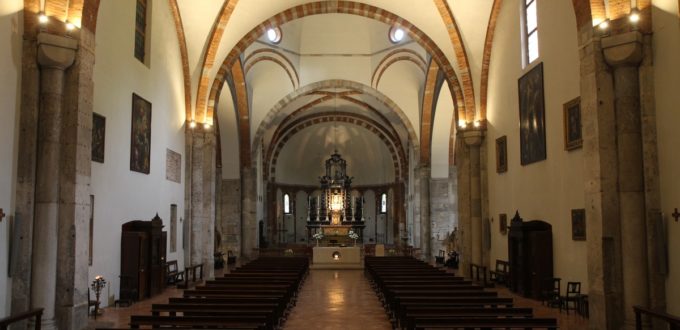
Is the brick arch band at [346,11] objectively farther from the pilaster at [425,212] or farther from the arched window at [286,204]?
the arched window at [286,204]

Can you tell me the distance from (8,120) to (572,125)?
37.2 feet

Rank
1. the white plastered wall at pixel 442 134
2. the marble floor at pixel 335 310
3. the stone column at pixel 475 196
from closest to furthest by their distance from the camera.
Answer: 1. the marble floor at pixel 335 310
2. the stone column at pixel 475 196
3. the white plastered wall at pixel 442 134

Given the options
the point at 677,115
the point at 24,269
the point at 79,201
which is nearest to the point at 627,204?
the point at 677,115

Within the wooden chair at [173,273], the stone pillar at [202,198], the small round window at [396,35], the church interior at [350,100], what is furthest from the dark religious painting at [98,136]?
the small round window at [396,35]

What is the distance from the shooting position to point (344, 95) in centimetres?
3625

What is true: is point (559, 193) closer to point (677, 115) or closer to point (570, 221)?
point (570, 221)

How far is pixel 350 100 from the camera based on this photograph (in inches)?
1447

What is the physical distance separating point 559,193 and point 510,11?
6450 millimetres

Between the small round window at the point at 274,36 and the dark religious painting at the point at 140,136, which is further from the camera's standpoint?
the small round window at the point at 274,36

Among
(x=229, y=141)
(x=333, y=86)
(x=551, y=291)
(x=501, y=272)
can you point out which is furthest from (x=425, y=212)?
(x=551, y=291)

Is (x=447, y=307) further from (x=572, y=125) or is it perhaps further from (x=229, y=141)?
(x=229, y=141)

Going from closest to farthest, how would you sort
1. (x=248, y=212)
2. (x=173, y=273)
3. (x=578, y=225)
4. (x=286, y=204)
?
(x=578, y=225) → (x=173, y=273) → (x=248, y=212) → (x=286, y=204)

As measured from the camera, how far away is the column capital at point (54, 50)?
33.2 ft

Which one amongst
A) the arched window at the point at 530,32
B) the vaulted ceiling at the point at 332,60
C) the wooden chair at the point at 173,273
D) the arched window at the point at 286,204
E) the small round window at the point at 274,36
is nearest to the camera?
the arched window at the point at 530,32
